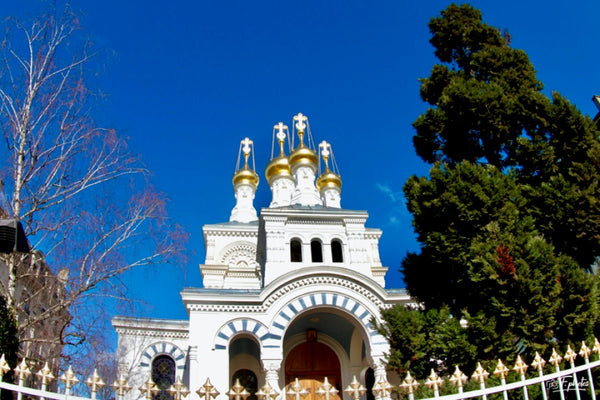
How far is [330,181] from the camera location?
108 ft

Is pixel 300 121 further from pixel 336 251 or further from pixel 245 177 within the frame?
pixel 336 251

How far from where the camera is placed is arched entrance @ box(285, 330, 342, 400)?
19.5m

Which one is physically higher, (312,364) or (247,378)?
(312,364)

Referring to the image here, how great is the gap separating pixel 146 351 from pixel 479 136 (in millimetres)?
16892

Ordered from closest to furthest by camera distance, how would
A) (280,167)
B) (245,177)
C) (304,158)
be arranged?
(304,158) < (280,167) < (245,177)

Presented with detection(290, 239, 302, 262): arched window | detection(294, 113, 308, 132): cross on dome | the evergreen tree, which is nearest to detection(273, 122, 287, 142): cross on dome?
detection(294, 113, 308, 132): cross on dome

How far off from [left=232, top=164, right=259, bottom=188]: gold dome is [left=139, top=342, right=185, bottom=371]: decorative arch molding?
14610 millimetres

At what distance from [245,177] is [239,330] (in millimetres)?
19024

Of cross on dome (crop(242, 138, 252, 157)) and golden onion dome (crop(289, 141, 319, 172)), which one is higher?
cross on dome (crop(242, 138, 252, 157))

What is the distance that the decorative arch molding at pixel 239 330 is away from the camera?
1666 cm

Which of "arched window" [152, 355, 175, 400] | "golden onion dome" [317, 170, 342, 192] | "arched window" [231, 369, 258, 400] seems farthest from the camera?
"golden onion dome" [317, 170, 342, 192]

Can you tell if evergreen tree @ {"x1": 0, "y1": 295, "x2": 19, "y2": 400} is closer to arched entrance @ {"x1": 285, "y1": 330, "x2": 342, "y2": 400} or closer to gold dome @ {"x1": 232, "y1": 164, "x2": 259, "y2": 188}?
arched entrance @ {"x1": 285, "y1": 330, "x2": 342, "y2": 400}

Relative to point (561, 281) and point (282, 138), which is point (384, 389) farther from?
point (282, 138)

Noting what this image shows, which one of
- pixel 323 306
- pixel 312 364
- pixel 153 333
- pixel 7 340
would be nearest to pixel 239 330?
pixel 323 306
